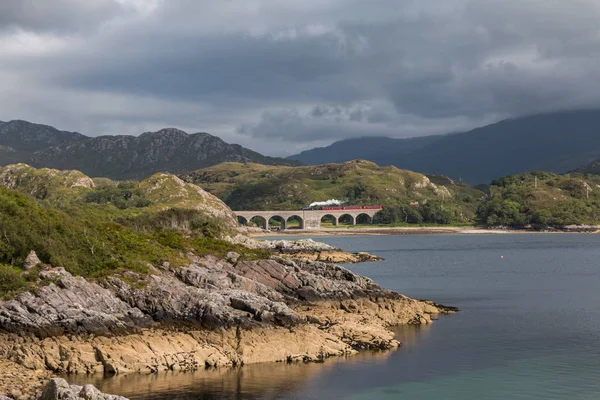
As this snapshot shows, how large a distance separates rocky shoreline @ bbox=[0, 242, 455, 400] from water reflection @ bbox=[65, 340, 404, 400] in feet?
3.61

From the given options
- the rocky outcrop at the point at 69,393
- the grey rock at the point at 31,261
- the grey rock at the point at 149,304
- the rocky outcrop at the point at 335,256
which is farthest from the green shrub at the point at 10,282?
the rocky outcrop at the point at 335,256

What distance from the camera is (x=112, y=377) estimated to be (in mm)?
42031

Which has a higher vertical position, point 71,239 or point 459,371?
point 71,239

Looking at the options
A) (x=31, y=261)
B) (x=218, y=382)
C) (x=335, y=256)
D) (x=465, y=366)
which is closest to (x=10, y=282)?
(x=31, y=261)

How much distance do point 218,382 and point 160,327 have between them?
699 cm

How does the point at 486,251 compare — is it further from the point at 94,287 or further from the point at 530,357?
the point at 94,287

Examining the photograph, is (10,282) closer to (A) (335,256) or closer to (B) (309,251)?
(A) (335,256)

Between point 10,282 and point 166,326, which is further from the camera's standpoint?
point 166,326

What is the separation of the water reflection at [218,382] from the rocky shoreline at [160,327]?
110cm

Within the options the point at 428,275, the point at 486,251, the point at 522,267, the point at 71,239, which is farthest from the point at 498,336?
the point at 486,251

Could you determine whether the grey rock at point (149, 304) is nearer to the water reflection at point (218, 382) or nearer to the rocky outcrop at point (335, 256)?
the water reflection at point (218, 382)

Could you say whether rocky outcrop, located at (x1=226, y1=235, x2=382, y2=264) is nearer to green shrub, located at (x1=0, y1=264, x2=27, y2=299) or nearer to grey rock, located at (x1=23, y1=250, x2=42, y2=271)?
grey rock, located at (x1=23, y1=250, x2=42, y2=271)

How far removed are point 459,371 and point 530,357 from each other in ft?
21.7

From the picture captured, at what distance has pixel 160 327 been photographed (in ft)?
155
